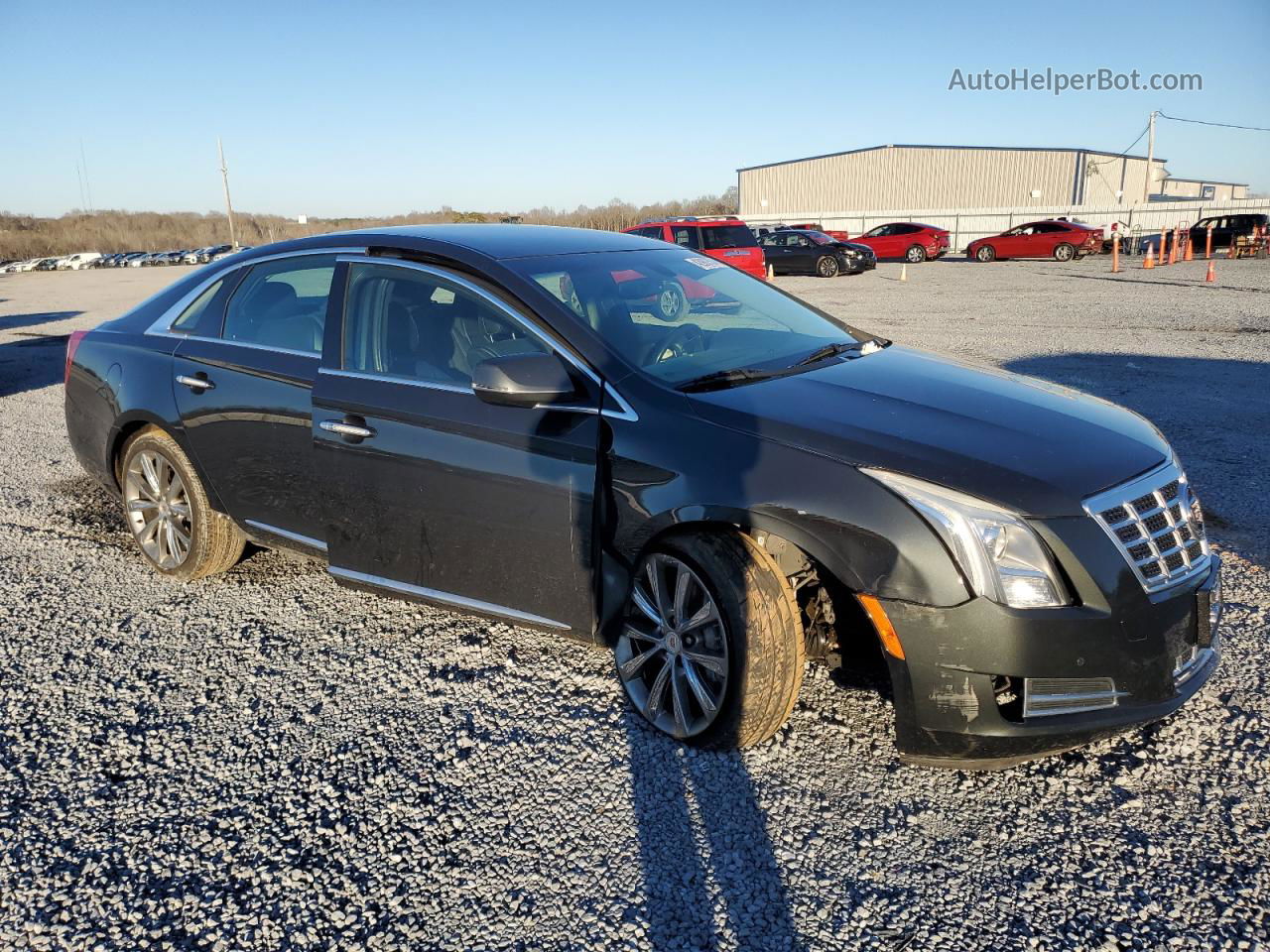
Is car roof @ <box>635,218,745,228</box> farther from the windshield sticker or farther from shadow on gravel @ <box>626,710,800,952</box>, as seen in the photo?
shadow on gravel @ <box>626,710,800,952</box>

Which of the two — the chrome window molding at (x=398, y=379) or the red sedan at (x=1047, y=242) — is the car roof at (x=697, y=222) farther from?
the chrome window molding at (x=398, y=379)

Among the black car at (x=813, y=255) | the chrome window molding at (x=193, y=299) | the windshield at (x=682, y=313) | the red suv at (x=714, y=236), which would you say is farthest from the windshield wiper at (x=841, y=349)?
the black car at (x=813, y=255)

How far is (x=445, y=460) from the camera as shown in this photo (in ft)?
11.4

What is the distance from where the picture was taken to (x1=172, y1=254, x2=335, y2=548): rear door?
3998 mm

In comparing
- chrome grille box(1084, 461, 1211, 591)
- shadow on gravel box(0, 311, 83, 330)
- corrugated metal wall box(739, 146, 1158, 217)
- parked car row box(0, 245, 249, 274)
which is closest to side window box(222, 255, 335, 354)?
chrome grille box(1084, 461, 1211, 591)

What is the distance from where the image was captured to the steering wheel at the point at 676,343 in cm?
339

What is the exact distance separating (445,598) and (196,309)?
7.00 ft

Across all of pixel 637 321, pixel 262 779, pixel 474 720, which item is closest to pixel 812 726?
pixel 474 720

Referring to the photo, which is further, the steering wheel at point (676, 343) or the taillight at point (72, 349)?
the taillight at point (72, 349)

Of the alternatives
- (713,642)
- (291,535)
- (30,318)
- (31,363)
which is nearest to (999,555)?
(713,642)

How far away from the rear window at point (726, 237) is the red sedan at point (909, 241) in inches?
542

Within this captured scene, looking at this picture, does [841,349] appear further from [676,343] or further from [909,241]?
[909,241]

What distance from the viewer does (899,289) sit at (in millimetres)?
22250

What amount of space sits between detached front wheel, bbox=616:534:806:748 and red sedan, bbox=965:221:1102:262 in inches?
1288
